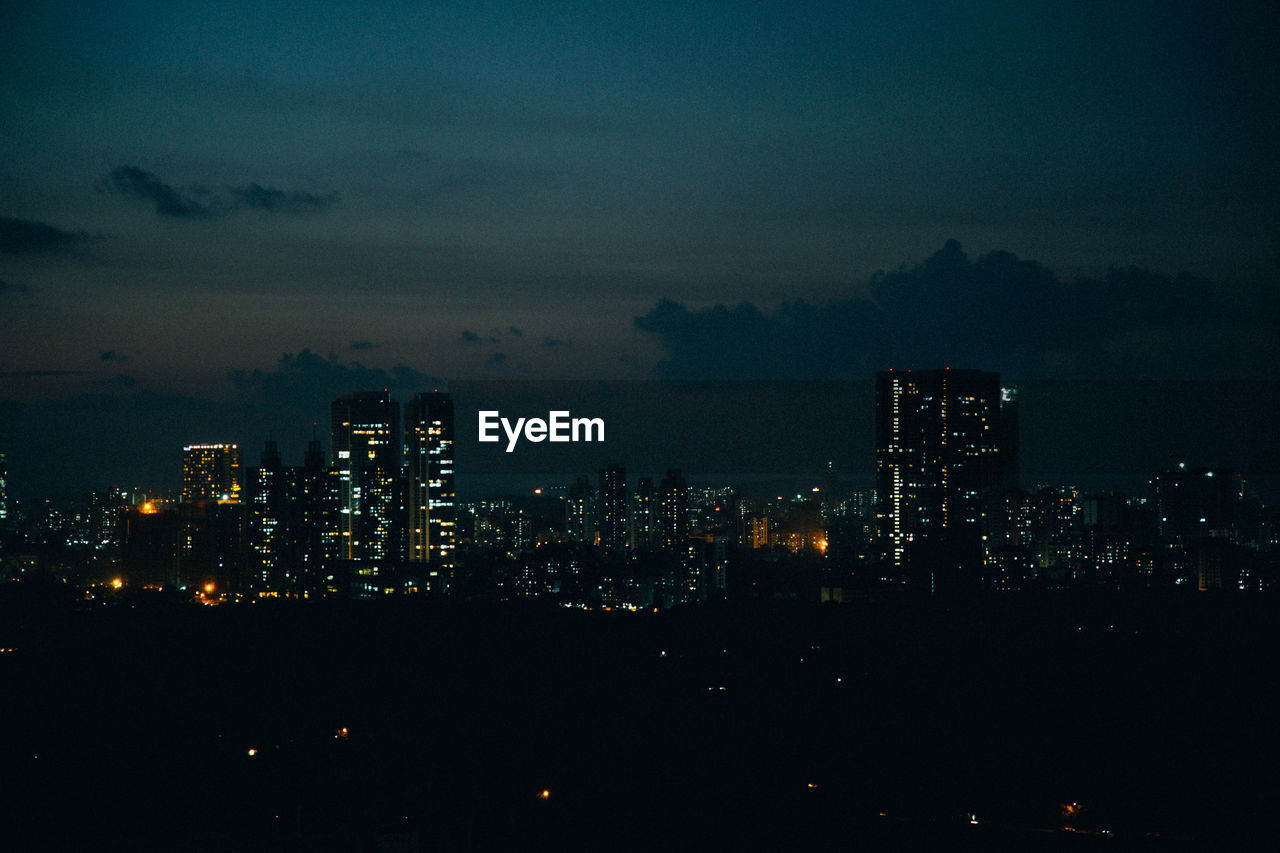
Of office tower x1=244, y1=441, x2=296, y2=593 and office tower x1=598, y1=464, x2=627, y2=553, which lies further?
office tower x1=598, y1=464, x2=627, y2=553

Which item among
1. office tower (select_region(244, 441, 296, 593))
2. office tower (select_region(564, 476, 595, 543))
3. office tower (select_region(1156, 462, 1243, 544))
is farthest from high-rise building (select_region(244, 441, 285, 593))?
office tower (select_region(1156, 462, 1243, 544))

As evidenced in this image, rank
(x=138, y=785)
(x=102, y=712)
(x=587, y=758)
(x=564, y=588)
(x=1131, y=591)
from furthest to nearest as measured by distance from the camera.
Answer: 1. (x=564, y=588)
2. (x=1131, y=591)
3. (x=102, y=712)
4. (x=587, y=758)
5. (x=138, y=785)

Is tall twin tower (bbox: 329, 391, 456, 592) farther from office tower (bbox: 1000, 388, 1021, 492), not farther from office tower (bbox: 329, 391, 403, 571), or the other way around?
office tower (bbox: 1000, 388, 1021, 492)

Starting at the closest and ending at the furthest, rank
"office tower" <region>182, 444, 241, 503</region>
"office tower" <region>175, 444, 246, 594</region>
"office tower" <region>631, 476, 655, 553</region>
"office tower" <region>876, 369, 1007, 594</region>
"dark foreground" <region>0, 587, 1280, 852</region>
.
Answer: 1. "dark foreground" <region>0, 587, 1280, 852</region>
2. "office tower" <region>876, 369, 1007, 594</region>
3. "office tower" <region>175, 444, 246, 594</region>
4. "office tower" <region>631, 476, 655, 553</region>
5. "office tower" <region>182, 444, 241, 503</region>

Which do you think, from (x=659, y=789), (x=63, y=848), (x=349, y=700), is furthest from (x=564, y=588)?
(x=63, y=848)

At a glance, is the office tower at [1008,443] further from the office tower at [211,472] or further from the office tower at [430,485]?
the office tower at [211,472]

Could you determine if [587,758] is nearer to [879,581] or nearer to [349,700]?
[349,700]
